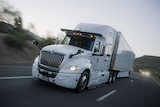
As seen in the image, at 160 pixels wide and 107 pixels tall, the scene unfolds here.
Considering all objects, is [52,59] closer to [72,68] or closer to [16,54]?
[72,68]

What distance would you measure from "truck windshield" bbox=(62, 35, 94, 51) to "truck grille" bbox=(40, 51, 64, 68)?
1961 mm

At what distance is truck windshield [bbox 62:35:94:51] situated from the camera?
9.24 meters

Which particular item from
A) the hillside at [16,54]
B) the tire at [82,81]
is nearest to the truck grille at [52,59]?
the tire at [82,81]

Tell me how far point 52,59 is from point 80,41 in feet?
7.54

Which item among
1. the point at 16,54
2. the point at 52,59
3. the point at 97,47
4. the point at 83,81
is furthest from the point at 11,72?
the point at 16,54

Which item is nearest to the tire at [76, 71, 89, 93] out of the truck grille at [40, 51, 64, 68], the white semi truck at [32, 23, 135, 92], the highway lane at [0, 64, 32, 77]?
the white semi truck at [32, 23, 135, 92]

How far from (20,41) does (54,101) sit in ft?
54.7

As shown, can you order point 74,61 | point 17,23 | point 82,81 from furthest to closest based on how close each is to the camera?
point 17,23
point 82,81
point 74,61

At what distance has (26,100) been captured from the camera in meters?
5.66

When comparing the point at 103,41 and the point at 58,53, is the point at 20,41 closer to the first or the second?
the point at 103,41

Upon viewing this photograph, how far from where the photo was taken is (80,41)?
9.49 metres

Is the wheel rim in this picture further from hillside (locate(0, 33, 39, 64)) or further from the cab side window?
hillside (locate(0, 33, 39, 64))

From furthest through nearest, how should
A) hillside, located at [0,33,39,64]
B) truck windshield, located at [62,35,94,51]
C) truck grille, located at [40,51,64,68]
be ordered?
hillside, located at [0,33,39,64]
truck windshield, located at [62,35,94,51]
truck grille, located at [40,51,64,68]

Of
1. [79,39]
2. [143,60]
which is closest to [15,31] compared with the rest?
[79,39]
